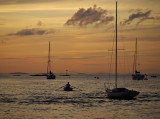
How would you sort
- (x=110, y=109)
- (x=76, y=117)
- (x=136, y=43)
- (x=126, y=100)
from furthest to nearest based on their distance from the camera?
1. (x=136, y=43)
2. (x=126, y=100)
3. (x=110, y=109)
4. (x=76, y=117)

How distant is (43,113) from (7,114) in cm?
564

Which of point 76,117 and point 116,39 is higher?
point 116,39

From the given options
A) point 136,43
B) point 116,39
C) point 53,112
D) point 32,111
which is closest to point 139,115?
point 53,112

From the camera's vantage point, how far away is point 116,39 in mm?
69500

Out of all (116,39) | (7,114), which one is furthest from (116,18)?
(7,114)

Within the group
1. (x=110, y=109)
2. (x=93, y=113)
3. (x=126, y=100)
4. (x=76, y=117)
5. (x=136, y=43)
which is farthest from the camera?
(x=136, y=43)

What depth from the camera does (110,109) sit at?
54750 millimetres

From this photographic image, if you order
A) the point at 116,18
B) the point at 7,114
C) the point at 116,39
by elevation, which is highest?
the point at 116,18

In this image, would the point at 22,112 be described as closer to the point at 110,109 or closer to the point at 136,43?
the point at 110,109

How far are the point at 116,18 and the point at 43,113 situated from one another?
30.2 meters

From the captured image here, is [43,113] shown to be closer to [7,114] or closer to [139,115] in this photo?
[7,114]

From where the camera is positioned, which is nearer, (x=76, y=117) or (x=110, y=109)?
(x=76, y=117)

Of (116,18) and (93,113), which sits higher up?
(116,18)

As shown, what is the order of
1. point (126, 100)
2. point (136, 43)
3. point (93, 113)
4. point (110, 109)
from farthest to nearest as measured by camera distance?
point (136, 43)
point (126, 100)
point (110, 109)
point (93, 113)
